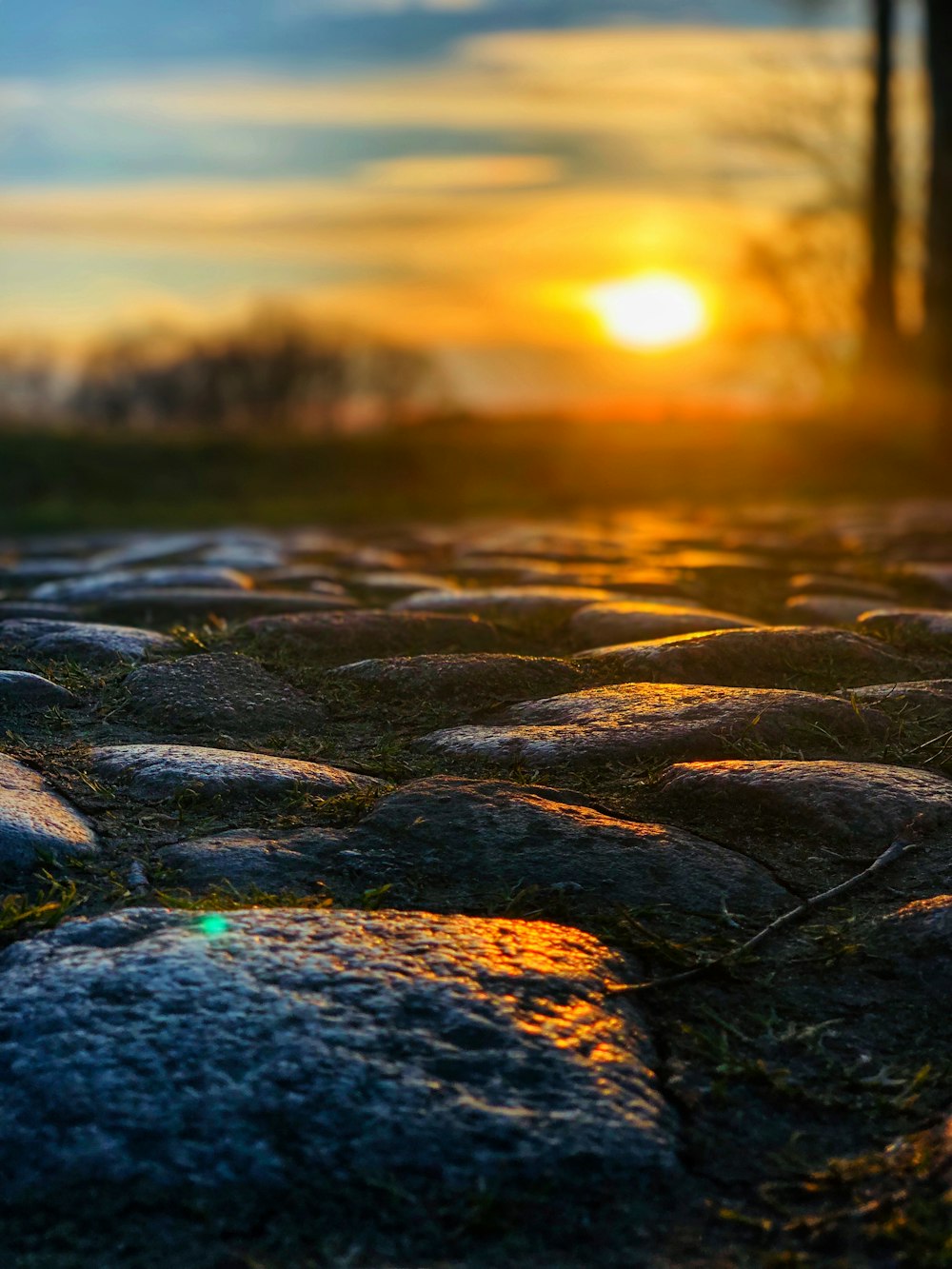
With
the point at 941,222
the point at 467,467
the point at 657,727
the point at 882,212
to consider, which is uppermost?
the point at 882,212

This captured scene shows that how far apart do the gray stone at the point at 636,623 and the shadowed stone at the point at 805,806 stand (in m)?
1.02

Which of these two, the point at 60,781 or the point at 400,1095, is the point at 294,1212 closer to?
the point at 400,1095

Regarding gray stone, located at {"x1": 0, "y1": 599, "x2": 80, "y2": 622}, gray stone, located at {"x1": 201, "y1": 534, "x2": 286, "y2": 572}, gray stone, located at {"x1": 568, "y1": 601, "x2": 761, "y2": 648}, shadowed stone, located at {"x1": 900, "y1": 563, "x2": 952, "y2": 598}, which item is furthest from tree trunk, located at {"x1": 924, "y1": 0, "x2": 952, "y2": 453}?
gray stone, located at {"x1": 0, "y1": 599, "x2": 80, "y2": 622}

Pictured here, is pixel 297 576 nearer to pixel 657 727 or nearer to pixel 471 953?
pixel 657 727

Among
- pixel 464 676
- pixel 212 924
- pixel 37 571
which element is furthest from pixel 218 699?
pixel 37 571

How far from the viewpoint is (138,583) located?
4.30m

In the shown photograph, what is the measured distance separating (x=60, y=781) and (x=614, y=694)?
3.43 feet

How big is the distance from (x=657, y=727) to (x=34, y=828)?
1.07 m

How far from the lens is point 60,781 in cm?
209

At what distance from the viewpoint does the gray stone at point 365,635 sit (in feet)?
10.1

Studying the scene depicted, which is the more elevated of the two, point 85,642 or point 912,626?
point 85,642

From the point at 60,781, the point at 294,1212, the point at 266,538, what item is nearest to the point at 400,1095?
the point at 294,1212

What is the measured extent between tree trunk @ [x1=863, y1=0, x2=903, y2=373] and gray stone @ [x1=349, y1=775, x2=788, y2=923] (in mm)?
12255

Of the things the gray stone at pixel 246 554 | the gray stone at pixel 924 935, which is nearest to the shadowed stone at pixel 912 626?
the gray stone at pixel 924 935
